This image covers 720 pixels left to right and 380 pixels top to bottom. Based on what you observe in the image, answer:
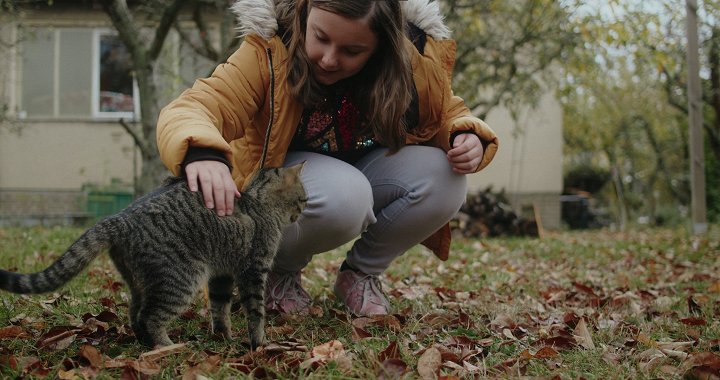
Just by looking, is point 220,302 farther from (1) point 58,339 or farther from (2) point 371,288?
(2) point 371,288

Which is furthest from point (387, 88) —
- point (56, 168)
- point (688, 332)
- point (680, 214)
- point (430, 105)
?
point (680, 214)

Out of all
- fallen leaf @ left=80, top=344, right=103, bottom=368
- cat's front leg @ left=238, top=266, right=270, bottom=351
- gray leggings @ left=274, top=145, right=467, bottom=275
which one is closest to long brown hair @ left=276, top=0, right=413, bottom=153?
gray leggings @ left=274, top=145, right=467, bottom=275

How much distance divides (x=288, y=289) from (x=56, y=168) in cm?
1072

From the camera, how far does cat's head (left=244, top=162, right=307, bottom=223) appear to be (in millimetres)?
2544

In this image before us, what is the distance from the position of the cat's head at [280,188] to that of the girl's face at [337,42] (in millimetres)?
433

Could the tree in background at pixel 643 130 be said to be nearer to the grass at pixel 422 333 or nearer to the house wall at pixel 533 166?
the house wall at pixel 533 166

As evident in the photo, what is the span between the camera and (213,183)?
2.13m

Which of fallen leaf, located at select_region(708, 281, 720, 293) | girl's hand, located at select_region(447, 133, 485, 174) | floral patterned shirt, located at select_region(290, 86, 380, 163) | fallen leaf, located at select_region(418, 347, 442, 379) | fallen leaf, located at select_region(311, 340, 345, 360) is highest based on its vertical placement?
floral patterned shirt, located at select_region(290, 86, 380, 163)

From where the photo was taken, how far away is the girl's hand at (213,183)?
2113 mm

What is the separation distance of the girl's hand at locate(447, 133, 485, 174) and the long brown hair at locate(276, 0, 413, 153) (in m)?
0.26

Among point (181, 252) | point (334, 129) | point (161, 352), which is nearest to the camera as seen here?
point (161, 352)

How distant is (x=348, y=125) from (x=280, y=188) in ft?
1.95

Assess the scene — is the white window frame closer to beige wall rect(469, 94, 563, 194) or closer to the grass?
beige wall rect(469, 94, 563, 194)

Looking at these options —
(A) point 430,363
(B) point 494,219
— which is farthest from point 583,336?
(B) point 494,219
